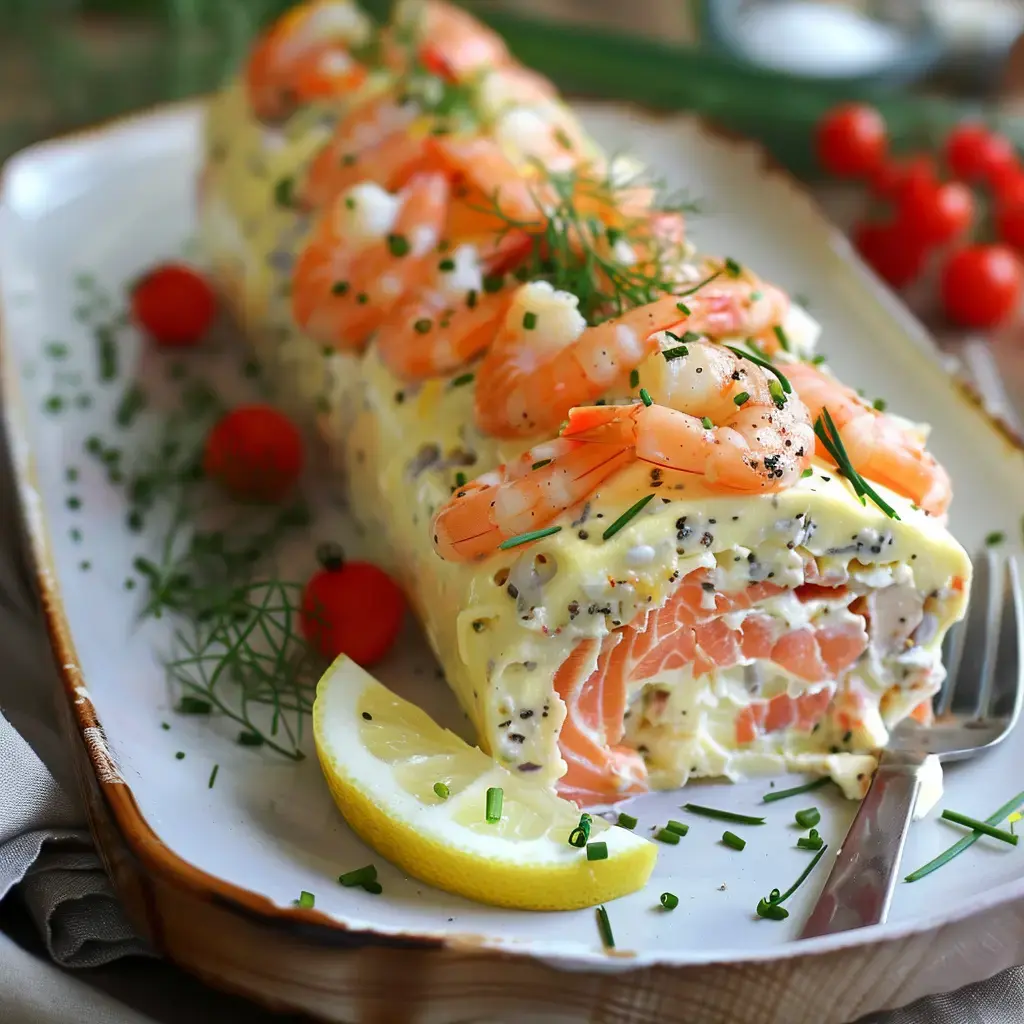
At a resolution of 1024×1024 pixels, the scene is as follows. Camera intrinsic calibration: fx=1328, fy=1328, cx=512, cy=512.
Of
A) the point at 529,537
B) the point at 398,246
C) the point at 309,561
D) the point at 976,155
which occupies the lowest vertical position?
the point at 309,561

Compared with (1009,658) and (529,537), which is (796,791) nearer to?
(1009,658)

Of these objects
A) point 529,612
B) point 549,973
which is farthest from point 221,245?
point 549,973

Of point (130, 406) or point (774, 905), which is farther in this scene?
point (130, 406)

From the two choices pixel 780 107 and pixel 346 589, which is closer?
pixel 346 589

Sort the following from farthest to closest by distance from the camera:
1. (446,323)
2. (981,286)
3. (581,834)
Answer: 1. (981,286)
2. (446,323)
3. (581,834)

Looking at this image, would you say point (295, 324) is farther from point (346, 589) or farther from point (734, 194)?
point (734, 194)

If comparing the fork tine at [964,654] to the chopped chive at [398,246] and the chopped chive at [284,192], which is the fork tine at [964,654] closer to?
the chopped chive at [398,246]

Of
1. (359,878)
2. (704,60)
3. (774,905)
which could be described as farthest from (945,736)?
(704,60)
